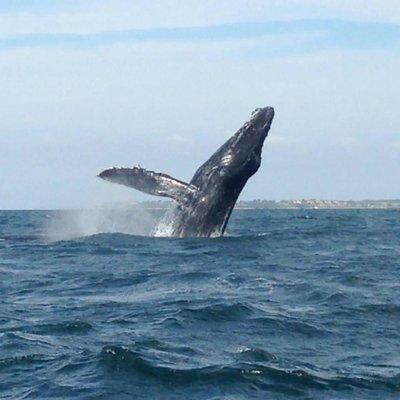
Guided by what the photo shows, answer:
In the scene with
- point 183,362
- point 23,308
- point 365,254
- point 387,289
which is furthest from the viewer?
point 365,254

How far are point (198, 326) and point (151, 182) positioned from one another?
8564 mm

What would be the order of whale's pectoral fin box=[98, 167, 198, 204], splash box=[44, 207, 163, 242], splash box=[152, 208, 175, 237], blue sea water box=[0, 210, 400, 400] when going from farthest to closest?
1. splash box=[44, 207, 163, 242]
2. splash box=[152, 208, 175, 237]
3. whale's pectoral fin box=[98, 167, 198, 204]
4. blue sea water box=[0, 210, 400, 400]

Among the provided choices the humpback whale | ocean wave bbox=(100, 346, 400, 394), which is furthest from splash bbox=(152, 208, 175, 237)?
ocean wave bbox=(100, 346, 400, 394)

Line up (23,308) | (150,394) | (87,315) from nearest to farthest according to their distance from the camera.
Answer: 1. (150,394)
2. (87,315)
3. (23,308)

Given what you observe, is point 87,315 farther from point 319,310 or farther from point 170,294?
point 319,310

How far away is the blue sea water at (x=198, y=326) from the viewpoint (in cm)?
802

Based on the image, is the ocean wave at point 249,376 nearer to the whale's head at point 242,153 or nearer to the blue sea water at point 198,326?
the blue sea water at point 198,326

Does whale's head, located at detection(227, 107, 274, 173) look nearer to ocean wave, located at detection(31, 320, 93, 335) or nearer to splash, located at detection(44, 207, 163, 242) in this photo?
splash, located at detection(44, 207, 163, 242)

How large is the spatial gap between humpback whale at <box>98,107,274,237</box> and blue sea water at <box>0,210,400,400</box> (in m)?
1.05

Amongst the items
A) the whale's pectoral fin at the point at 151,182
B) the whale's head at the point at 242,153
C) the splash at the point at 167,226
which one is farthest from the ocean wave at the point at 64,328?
the splash at the point at 167,226

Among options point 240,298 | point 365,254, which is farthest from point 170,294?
point 365,254

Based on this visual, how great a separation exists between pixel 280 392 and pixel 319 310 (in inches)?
155

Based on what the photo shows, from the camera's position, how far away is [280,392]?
307 inches

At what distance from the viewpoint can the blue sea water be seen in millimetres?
8016
